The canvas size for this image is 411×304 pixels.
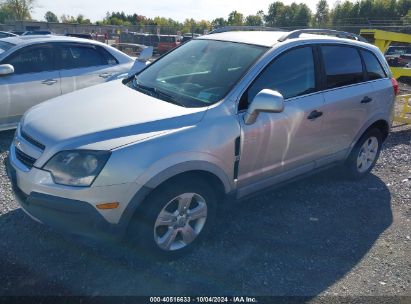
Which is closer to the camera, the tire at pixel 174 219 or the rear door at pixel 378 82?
the tire at pixel 174 219

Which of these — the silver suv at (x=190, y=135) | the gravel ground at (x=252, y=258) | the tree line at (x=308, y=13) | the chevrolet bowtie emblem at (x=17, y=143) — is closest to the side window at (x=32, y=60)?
the gravel ground at (x=252, y=258)

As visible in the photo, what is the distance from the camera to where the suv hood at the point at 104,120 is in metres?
2.72

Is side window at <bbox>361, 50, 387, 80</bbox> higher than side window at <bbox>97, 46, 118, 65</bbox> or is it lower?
higher

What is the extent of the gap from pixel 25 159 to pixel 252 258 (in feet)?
6.49

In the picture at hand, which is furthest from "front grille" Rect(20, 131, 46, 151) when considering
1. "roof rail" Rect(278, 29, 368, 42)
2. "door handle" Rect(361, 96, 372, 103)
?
"door handle" Rect(361, 96, 372, 103)

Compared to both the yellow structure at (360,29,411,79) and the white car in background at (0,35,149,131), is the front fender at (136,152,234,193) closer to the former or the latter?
the white car in background at (0,35,149,131)

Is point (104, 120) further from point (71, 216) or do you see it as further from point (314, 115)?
point (314, 115)

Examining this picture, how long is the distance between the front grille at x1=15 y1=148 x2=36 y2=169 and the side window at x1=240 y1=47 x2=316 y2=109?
1.68m

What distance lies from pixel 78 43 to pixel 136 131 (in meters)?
4.24

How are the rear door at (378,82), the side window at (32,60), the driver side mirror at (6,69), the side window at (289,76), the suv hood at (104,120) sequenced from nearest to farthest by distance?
1. the suv hood at (104,120)
2. the side window at (289,76)
3. the rear door at (378,82)
4. the driver side mirror at (6,69)
5. the side window at (32,60)

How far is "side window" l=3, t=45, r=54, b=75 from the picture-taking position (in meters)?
5.78

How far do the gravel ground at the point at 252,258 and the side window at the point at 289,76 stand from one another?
1260mm

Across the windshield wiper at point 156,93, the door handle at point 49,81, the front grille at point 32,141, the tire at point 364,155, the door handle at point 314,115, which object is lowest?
the tire at point 364,155

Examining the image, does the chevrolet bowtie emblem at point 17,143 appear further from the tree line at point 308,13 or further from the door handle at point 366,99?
the tree line at point 308,13
